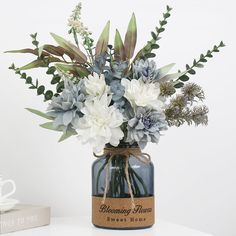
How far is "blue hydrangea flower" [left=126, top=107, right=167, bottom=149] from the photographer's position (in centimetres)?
139

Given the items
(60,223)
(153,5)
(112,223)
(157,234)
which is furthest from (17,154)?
(153,5)

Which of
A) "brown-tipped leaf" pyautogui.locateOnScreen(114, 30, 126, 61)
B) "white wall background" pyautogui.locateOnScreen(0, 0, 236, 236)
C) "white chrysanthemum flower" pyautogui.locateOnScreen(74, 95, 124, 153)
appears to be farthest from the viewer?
"white wall background" pyautogui.locateOnScreen(0, 0, 236, 236)

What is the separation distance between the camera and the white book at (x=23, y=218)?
4.60 feet

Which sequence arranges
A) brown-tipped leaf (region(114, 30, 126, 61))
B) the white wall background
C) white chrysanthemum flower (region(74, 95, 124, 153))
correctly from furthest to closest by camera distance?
the white wall background → brown-tipped leaf (region(114, 30, 126, 61)) → white chrysanthemum flower (region(74, 95, 124, 153))

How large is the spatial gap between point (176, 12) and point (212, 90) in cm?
29

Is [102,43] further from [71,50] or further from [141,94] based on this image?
[141,94]

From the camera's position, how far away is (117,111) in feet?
4.56

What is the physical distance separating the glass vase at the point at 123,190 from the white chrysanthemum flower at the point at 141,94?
5.0 inches

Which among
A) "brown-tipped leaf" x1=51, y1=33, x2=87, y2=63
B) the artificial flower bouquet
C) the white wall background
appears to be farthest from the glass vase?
the white wall background

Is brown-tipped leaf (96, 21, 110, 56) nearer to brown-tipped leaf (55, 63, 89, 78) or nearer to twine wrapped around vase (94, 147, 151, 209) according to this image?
brown-tipped leaf (55, 63, 89, 78)

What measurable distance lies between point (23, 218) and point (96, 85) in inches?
14.7

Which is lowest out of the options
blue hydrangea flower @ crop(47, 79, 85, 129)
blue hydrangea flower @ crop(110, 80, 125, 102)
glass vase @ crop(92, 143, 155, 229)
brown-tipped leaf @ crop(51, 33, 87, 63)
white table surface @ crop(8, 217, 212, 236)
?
white table surface @ crop(8, 217, 212, 236)

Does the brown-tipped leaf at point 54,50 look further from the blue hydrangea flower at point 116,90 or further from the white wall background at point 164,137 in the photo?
the white wall background at point 164,137

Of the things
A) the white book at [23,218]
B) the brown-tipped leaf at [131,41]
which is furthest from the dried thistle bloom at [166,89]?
the white book at [23,218]
